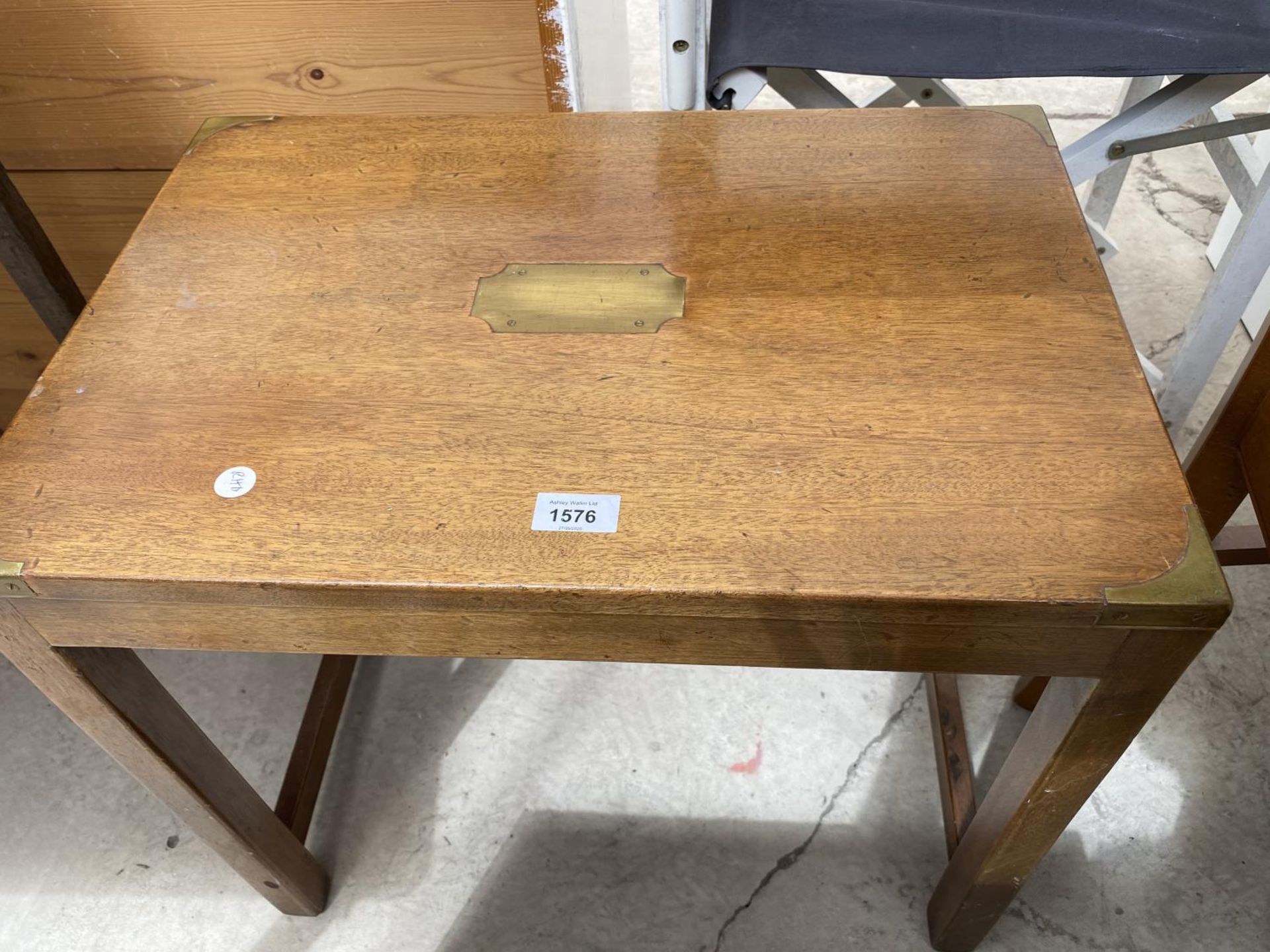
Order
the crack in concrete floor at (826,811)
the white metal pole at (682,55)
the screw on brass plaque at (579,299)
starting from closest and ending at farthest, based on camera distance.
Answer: the screw on brass plaque at (579,299)
the white metal pole at (682,55)
the crack in concrete floor at (826,811)

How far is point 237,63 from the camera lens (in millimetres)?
1354

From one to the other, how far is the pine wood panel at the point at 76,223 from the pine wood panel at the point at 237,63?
6 centimetres

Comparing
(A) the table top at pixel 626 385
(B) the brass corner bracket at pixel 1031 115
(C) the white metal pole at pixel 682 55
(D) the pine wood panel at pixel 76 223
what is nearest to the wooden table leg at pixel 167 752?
(A) the table top at pixel 626 385

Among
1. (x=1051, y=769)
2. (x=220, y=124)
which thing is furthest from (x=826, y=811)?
(x=220, y=124)

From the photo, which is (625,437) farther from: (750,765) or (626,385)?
(750,765)

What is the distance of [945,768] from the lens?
1.33 m

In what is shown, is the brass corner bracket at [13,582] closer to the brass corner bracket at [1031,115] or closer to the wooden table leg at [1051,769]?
the wooden table leg at [1051,769]

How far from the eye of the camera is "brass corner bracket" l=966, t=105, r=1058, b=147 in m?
1.08

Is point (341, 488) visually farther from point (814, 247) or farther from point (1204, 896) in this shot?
point (1204, 896)

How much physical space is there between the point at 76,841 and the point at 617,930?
783mm

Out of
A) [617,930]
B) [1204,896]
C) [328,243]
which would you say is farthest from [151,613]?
[1204,896]

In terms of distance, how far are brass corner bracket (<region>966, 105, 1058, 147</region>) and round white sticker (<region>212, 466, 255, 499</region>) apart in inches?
34.2

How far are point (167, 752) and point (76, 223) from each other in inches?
39.6

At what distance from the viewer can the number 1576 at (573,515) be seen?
0.76 meters
